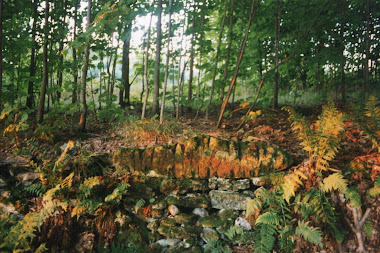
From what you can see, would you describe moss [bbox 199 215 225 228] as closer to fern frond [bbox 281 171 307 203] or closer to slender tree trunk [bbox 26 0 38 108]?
fern frond [bbox 281 171 307 203]

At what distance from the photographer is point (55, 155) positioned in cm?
403

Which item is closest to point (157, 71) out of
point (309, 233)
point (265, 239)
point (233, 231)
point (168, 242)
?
point (168, 242)

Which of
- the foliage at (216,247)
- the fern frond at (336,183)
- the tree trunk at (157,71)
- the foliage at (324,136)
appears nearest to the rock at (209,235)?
the foliage at (216,247)

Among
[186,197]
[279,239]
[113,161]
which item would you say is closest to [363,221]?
[279,239]

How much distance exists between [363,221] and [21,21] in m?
9.49

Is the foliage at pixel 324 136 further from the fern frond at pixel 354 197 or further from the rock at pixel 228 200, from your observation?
the rock at pixel 228 200

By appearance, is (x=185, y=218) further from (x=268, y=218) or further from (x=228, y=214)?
(x=268, y=218)

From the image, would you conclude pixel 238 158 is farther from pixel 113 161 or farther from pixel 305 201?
pixel 113 161

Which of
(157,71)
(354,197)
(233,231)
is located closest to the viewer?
(354,197)

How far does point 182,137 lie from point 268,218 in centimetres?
229

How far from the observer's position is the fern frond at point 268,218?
2.88 m

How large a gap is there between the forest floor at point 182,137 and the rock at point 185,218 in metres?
0.75

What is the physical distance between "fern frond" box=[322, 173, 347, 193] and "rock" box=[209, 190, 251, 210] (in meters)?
1.09

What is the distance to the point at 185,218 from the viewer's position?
11.0 ft
